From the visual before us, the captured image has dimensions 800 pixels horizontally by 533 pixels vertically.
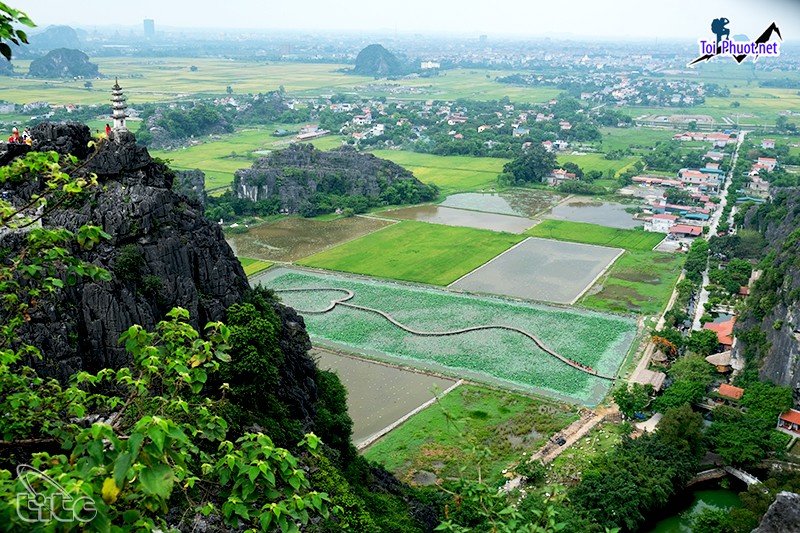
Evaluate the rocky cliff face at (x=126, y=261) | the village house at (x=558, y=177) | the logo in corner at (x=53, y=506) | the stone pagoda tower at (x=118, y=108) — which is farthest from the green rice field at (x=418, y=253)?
the logo in corner at (x=53, y=506)

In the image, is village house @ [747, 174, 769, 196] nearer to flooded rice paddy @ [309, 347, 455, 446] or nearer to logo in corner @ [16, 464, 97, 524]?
flooded rice paddy @ [309, 347, 455, 446]

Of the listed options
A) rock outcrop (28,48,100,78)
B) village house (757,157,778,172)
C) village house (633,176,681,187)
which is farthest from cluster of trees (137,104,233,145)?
rock outcrop (28,48,100,78)

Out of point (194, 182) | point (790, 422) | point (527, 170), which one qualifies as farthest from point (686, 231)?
point (194, 182)

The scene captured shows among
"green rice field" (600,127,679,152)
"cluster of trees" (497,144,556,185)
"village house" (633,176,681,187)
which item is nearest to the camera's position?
"village house" (633,176,681,187)

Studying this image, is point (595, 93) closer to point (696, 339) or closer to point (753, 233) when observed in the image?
point (753, 233)

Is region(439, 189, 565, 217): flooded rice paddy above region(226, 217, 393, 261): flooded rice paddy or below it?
above

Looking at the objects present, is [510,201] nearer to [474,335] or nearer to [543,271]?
[543,271]
